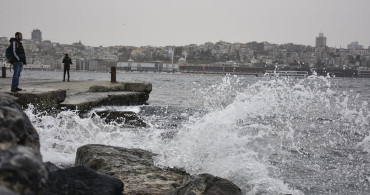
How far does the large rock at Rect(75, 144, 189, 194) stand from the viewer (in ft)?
11.8

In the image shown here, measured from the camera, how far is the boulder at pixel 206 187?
10.2 feet

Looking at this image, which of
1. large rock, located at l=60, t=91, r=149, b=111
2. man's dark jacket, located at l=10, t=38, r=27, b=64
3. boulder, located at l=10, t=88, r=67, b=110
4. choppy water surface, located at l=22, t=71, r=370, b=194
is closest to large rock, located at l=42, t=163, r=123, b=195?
→ choppy water surface, located at l=22, t=71, r=370, b=194

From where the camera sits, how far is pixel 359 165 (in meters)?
7.38

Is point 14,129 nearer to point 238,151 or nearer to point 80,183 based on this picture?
point 80,183

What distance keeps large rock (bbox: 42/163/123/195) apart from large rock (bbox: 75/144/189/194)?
845mm

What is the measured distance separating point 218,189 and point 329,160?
A: 5.32 meters

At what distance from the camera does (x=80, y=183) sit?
7.97 feet

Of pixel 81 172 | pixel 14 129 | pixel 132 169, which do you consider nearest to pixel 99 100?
pixel 132 169

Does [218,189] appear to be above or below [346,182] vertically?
above

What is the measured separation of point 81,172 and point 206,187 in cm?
113

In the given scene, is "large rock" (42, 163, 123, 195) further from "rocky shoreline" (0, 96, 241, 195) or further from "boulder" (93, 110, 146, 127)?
"boulder" (93, 110, 146, 127)

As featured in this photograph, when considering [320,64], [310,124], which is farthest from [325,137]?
[320,64]

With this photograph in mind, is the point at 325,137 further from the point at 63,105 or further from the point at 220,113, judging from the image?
the point at 63,105

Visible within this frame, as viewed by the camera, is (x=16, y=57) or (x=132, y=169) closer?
(x=132, y=169)
